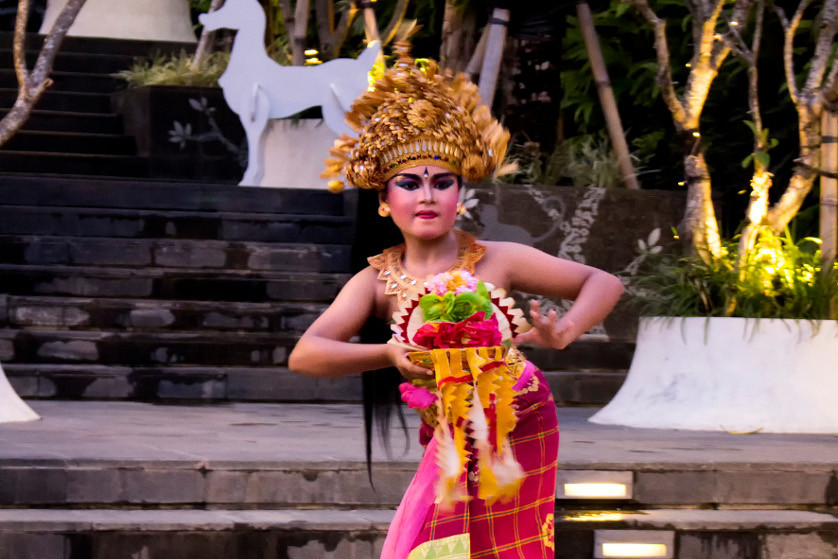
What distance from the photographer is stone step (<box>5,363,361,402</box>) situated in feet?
25.3

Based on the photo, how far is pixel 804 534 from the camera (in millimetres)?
5254

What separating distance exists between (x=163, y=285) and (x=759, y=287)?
3.61 metres

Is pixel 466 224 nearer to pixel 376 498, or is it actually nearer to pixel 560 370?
pixel 560 370

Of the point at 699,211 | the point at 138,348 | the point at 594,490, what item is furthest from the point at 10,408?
the point at 699,211

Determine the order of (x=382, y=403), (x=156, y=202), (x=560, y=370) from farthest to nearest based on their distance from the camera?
(x=156, y=202) < (x=560, y=370) < (x=382, y=403)

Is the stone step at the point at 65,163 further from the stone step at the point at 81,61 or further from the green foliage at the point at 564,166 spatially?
the green foliage at the point at 564,166

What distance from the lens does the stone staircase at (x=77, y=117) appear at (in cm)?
1166

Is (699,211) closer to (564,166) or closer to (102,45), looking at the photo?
(564,166)

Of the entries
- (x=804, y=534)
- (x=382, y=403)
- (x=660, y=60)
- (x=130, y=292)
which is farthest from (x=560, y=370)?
(x=382, y=403)

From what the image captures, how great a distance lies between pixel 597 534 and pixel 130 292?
4368 mm

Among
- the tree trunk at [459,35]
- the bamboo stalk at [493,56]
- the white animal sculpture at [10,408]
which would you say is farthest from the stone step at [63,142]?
the white animal sculpture at [10,408]

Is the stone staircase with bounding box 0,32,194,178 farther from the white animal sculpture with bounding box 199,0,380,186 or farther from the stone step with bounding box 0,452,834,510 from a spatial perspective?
the stone step with bounding box 0,452,834,510

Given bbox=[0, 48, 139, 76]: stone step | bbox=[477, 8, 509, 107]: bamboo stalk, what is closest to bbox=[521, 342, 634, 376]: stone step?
bbox=[477, 8, 509, 107]: bamboo stalk

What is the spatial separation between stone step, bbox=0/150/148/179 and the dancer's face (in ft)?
27.6
